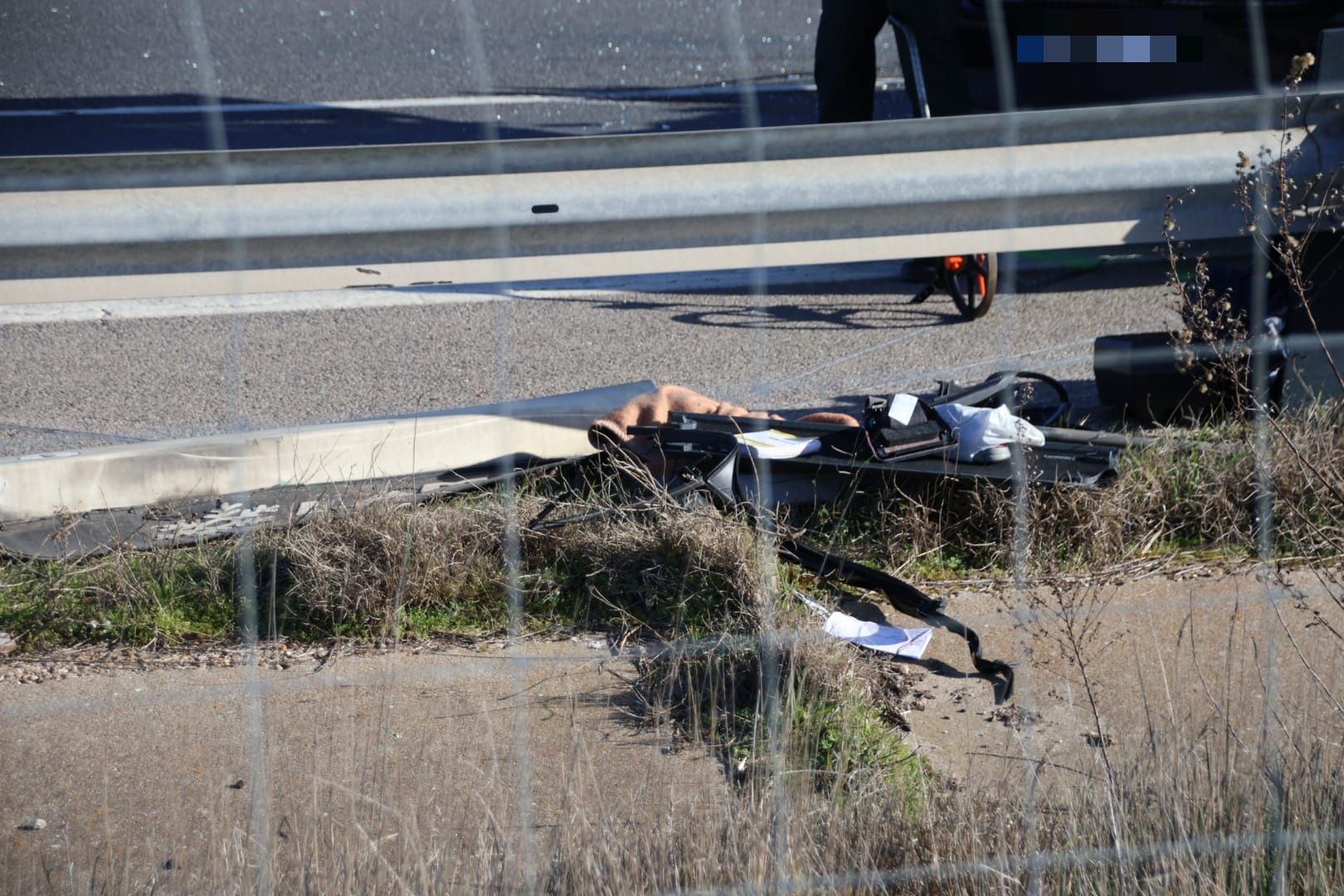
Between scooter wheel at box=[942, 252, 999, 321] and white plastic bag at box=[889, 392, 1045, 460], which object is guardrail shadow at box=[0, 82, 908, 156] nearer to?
scooter wheel at box=[942, 252, 999, 321]

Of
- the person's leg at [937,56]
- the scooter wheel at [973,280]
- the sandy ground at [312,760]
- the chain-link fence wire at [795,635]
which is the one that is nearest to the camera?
the chain-link fence wire at [795,635]

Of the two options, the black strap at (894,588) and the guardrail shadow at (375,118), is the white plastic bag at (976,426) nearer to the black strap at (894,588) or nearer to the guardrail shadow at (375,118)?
the black strap at (894,588)

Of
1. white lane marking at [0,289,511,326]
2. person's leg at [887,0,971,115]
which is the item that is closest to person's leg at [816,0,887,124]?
person's leg at [887,0,971,115]

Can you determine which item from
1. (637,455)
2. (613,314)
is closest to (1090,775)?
(637,455)

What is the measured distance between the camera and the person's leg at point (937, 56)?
6.42m

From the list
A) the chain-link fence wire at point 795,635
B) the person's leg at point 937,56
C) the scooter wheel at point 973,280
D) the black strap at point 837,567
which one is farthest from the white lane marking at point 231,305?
the black strap at point 837,567

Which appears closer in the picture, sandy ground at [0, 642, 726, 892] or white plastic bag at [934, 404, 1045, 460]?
sandy ground at [0, 642, 726, 892]

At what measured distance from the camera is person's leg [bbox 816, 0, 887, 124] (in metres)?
6.63

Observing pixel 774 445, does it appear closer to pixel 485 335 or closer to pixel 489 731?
pixel 489 731

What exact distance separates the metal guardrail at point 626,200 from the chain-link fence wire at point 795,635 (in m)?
0.05

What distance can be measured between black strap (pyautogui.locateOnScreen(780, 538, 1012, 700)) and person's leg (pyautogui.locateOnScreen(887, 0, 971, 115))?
3493 mm

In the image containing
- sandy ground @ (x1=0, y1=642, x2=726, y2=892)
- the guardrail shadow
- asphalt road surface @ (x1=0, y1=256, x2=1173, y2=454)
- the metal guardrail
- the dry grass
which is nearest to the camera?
sandy ground @ (x1=0, y1=642, x2=726, y2=892)

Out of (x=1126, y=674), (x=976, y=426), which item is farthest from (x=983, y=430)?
(x=1126, y=674)

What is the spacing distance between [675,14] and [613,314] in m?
9.21
